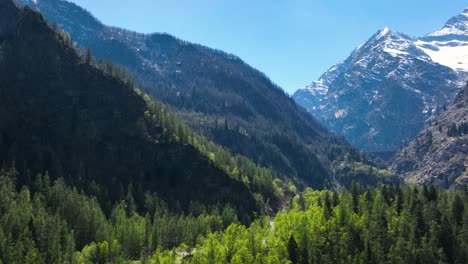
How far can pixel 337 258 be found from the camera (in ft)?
506

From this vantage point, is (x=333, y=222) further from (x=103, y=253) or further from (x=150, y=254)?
(x=103, y=253)

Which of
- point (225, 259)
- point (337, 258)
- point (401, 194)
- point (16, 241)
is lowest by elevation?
point (16, 241)

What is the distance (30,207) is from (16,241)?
68.3 ft

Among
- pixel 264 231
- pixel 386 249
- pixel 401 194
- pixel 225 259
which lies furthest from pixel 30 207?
pixel 401 194

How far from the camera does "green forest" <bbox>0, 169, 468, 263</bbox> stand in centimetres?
14988

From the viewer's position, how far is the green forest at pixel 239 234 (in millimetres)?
149875

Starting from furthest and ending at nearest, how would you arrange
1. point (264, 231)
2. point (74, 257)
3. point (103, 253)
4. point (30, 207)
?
point (264, 231) < point (30, 207) < point (103, 253) < point (74, 257)

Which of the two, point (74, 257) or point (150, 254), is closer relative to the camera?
point (74, 257)

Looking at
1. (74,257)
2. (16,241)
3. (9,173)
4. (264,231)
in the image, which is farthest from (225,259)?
(9,173)

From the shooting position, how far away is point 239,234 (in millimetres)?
182500

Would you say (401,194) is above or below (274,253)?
above

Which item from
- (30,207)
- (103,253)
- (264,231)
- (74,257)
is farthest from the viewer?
(264,231)

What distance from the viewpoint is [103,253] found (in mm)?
157625

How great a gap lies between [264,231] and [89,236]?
65198 millimetres
